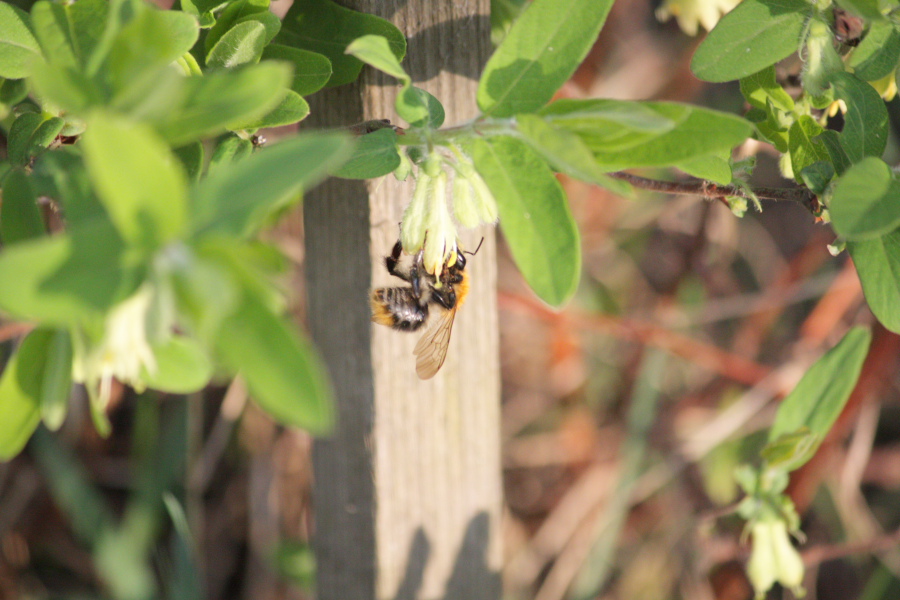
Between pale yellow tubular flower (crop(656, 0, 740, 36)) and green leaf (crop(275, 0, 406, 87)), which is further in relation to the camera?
pale yellow tubular flower (crop(656, 0, 740, 36))

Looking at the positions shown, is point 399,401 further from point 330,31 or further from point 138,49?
point 138,49

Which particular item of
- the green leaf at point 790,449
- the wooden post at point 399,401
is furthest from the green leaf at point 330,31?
the green leaf at point 790,449

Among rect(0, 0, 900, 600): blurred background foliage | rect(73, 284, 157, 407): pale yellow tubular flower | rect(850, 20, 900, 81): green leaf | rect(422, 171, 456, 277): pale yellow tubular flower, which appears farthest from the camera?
rect(0, 0, 900, 600): blurred background foliage

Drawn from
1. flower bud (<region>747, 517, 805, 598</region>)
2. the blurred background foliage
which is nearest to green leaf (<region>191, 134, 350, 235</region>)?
flower bud (<region>747, 517, 805, 598</region>)

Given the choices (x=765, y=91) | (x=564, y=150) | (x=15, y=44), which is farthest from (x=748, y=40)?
(x=15, y=44)

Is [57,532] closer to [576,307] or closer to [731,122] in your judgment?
[576,307]

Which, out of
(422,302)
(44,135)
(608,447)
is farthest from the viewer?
(608,447)

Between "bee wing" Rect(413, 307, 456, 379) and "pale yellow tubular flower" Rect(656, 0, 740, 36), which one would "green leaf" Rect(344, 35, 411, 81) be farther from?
"pale yellow tubular flower" Rect(656, 0, 740, 36)

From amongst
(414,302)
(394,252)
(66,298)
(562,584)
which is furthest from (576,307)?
(66,298)
